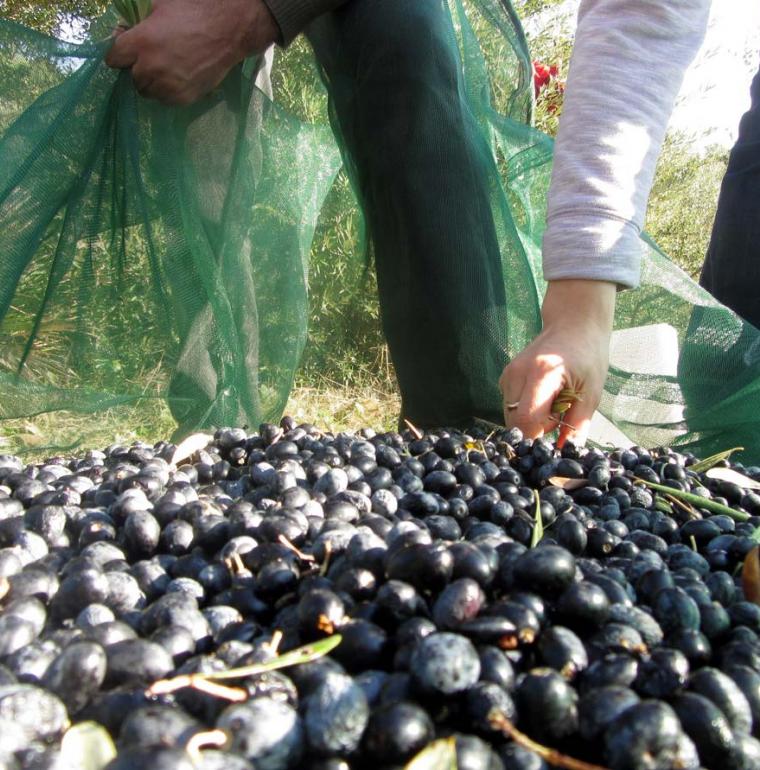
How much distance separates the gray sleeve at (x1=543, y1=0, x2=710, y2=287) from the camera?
1.52m

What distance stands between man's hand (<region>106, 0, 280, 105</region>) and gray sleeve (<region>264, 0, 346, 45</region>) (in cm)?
2

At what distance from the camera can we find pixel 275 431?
136cm

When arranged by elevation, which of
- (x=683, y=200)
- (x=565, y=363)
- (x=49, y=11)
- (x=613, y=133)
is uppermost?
(x=49, y=11)

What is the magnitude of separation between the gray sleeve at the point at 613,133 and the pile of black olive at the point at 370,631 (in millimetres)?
701

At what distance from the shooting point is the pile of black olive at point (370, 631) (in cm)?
48

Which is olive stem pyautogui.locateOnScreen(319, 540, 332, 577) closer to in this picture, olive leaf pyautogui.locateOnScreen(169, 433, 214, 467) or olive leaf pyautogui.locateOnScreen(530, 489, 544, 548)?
olive leaf pyautogui.locateOnScreen(530, 489, 544, 548)

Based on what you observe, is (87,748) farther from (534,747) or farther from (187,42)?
(187,42)

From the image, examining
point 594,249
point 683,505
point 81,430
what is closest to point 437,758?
point 683,505

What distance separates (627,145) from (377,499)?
1.02 metres

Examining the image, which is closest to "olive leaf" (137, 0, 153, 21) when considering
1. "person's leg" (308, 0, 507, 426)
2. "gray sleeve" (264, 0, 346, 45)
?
"gray sleeve" (264, 0, 346, 45)

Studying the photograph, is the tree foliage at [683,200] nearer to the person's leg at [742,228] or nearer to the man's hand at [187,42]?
the person's leg at [742,228]

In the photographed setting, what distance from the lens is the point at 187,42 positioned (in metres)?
1.63

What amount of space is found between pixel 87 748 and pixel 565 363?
1.19 m

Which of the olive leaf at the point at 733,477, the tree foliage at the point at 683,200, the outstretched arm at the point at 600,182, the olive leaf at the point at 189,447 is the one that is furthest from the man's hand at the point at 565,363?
the tree foliage at the point at 683,200
